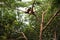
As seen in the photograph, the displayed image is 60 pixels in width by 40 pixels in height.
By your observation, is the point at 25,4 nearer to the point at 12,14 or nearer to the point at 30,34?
the point at 12,14

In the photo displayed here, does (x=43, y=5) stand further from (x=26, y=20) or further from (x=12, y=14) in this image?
(x=26, y=20)

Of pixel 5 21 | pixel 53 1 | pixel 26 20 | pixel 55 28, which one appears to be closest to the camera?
pixel 53 1

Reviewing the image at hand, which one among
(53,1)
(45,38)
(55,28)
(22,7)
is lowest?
(45,38)

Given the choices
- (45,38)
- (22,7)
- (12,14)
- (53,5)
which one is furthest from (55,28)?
(53,5)

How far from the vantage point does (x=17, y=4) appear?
9398mm

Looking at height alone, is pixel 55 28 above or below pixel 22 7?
below

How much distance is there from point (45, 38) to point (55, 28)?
75.3 inches

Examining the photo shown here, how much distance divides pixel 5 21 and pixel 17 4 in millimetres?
2350

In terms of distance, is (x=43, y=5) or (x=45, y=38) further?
(x=45, y=38)

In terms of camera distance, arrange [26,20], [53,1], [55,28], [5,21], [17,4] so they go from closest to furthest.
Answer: [53,1]
[17,4]
[5,21]
[55,28]
[26,20]

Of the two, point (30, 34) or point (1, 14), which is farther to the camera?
point (30, 34)

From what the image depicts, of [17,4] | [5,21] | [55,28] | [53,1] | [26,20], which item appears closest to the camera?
[53,1]

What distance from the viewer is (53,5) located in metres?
7.61

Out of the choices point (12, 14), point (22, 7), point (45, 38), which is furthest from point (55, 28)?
point (22, 7)
